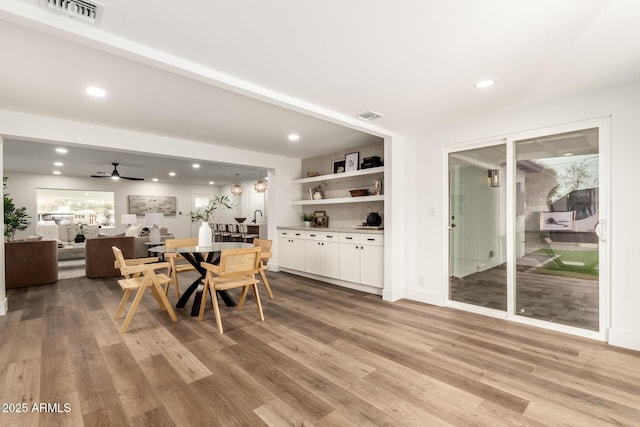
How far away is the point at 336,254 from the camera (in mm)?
5023

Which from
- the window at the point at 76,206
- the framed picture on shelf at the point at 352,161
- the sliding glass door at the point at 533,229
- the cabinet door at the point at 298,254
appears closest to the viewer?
the sliding glass door at the point at 533,229

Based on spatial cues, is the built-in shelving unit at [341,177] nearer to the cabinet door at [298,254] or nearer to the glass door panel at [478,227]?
the cabinet door at [298,254]

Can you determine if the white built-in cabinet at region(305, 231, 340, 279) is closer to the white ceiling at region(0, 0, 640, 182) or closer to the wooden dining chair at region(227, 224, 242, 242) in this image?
the white ceiling at region(0, 0, 640, 182)

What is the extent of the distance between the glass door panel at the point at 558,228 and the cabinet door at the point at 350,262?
2103 mm

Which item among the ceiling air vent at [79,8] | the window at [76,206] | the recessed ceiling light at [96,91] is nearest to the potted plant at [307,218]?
the recessed ceiling light at [96,91]

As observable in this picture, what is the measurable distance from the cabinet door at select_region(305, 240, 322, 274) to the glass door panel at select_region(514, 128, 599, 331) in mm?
2933

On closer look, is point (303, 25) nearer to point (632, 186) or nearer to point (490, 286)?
point (632, 186)

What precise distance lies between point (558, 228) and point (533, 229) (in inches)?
8.6

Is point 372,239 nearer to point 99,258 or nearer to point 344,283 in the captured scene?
point 344,283

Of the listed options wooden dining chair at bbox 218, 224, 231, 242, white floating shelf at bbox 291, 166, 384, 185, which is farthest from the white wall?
wooden dining chair at bbox 218, 224, 231, 242

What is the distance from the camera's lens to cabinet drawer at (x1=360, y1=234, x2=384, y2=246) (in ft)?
14.5

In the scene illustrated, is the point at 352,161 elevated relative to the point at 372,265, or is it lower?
elevated

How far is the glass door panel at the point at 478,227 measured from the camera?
356 cm

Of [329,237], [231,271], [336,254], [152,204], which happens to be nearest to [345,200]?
[329,237]
